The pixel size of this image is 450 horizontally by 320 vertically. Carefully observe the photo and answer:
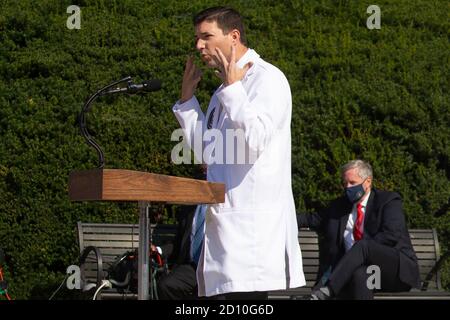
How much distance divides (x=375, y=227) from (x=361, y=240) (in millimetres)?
280

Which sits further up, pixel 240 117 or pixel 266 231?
pixel 240 117

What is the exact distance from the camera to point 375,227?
7734mm

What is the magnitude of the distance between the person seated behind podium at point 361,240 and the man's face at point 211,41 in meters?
2.82

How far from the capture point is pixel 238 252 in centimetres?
448

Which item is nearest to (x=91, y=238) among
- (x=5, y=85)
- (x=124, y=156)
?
(x=124, y=156)

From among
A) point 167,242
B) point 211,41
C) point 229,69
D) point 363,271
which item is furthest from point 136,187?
point 167,242

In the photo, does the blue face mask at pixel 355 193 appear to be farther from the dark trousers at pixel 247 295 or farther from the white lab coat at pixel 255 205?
the dark trousers at pixel 247 295

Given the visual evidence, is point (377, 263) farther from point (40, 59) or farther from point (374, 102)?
point (40, 59)

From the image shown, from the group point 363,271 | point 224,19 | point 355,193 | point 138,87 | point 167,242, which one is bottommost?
point 363,271

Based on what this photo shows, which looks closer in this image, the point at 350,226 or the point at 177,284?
the point at 177,284

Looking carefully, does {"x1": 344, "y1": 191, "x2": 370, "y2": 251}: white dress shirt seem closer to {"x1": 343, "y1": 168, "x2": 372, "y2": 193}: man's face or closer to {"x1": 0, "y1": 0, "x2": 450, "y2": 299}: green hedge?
{"x1": 343, "y1": 168, "x2": 372, "y2": 193}: man's face

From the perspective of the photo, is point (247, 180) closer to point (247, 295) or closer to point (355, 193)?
point (247, 295)

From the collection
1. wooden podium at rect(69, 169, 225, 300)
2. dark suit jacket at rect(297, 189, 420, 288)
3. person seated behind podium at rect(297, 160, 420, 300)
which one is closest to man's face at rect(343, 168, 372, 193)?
person seated behind podium at rect(297, 160, 420, 300)
